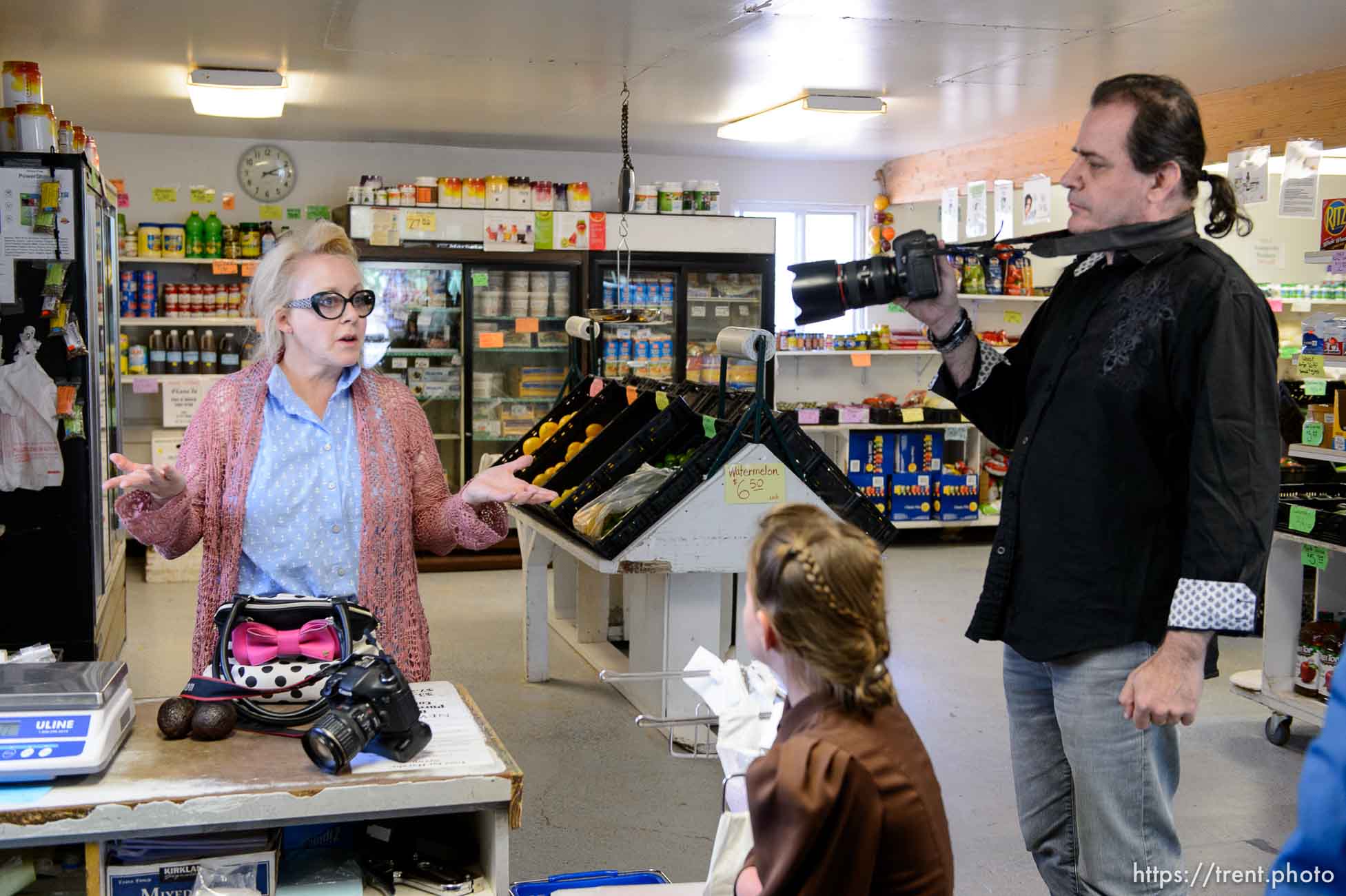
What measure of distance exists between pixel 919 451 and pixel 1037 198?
2.04 meters

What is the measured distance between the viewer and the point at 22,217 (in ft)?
Result: 14.0

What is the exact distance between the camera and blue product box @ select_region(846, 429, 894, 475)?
27.5 ft

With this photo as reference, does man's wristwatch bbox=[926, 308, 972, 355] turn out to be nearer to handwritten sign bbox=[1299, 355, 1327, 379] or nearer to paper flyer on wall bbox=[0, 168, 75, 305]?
handwritten sign bbox=[1299, 355, 1327, 379]

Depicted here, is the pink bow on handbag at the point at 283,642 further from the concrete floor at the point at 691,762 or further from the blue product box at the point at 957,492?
the blue product box at the point at 957,492

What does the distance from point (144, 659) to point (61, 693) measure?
4025 mm

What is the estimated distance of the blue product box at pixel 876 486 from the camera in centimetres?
833

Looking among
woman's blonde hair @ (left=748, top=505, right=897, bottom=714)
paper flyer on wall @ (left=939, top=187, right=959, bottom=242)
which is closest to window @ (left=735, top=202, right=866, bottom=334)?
paper flyer on wall @ (left=939, top=187, right=959, bottom=242)

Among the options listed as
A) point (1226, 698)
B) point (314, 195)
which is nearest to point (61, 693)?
point (1226, 698)

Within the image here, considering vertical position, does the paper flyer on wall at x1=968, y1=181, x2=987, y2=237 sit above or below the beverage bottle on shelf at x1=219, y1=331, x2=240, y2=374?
above

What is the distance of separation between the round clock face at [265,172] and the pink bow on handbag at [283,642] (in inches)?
261

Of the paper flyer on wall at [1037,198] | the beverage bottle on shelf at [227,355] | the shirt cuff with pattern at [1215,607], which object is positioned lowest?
the shirt cuff with pattern at [1215,607]

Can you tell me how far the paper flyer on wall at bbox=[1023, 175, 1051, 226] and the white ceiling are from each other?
0.39 meters

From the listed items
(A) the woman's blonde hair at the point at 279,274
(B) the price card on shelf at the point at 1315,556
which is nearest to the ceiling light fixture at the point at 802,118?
(B) the price card on shelf at the point at 1315,556

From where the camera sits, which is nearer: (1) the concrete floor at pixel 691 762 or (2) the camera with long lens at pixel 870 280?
(2) the camera with long lens at pixel 870 280
